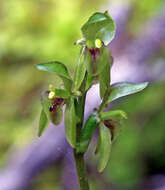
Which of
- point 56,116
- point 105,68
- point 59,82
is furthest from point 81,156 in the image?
point 59,82

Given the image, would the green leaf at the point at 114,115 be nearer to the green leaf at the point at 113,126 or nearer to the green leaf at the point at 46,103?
the green leaf at the point at 113,126

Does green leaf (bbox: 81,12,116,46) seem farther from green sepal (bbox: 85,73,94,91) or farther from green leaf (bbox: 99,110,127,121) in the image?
green leaf (bbox: 99,110,127,121)

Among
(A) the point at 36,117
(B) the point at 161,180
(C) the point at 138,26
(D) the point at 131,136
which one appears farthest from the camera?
(C) the point at 138,26

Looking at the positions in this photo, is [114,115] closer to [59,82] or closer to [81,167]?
[81,167]

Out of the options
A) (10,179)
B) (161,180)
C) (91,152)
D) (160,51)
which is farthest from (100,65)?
(160,51)

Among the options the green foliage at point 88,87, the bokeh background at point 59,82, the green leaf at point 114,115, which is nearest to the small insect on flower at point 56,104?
the green foliage at point 88,87

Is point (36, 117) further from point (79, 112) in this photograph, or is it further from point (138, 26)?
point (79, 112)

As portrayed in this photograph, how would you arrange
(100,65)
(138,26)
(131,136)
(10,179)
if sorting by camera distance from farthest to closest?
1. (138,26)
2. (131,136)
3. (10,179)
4. (100,65)
